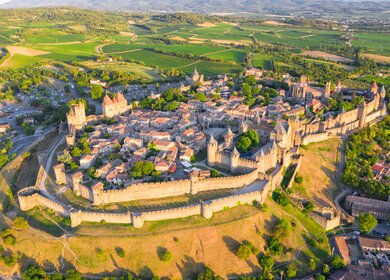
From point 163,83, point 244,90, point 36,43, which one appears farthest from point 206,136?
point 36,43

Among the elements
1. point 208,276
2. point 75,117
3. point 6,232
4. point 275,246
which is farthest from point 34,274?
point 75,117

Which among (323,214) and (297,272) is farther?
(323,214)

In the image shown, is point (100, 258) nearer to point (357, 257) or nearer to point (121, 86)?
point (357, 257)

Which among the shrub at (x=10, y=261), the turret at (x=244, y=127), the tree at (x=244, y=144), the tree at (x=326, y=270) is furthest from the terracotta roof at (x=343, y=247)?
the shrub at (x=10, y=261)

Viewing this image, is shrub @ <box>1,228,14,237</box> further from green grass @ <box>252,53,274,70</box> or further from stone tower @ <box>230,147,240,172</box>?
green grass @ <box>252,53,274,70</box>

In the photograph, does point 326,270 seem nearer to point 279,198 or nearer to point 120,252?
point 279,198

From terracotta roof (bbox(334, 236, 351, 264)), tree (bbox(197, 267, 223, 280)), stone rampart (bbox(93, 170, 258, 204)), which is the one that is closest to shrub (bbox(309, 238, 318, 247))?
terracotta roof (bbox(334, 236, 351, 264))
